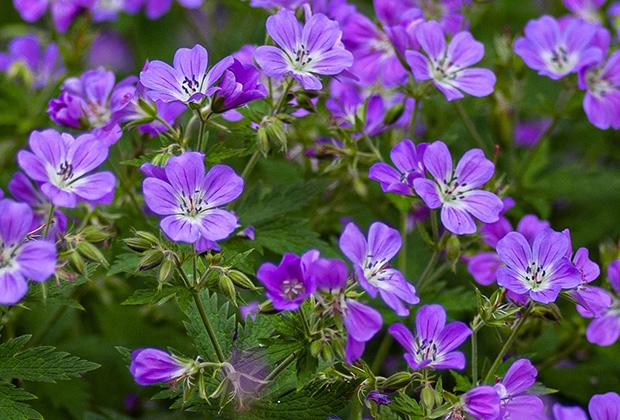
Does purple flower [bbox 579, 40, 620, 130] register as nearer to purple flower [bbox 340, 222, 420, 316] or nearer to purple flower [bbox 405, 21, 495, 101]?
purple flower [bbox 405, 21, 495, 101]

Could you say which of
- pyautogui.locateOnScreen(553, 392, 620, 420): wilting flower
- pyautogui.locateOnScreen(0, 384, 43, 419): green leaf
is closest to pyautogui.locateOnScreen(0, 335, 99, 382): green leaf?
pyautogui.locateOnScreen(0, 384, 43, 419): green leaf

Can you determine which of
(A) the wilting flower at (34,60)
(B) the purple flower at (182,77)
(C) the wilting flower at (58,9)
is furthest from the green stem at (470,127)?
(A) the wilting flower at (34,60)

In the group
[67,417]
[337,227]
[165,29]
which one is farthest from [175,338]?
[165,29]

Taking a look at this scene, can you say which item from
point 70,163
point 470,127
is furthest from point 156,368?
point 470,127

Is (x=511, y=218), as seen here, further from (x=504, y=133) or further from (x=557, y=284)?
(x=557, y=284)

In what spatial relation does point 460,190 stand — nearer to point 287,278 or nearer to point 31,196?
Result: point 287,278
